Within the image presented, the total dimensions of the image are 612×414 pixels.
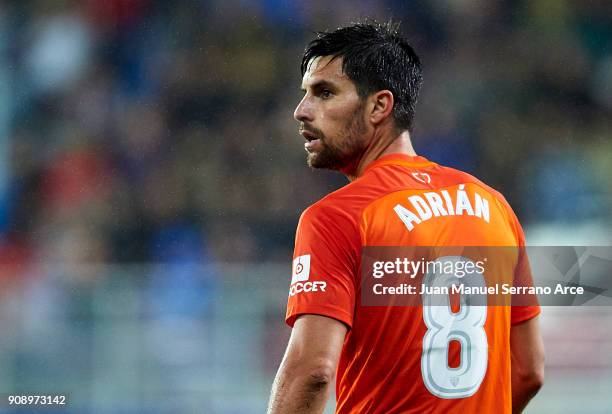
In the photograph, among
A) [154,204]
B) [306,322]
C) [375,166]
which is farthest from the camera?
[154,204]

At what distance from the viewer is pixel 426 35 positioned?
8102mm

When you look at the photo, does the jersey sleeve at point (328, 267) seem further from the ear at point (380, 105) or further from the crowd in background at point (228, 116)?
the crowd in background at point (228, 116)

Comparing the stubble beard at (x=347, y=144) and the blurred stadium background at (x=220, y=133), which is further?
the blurred stadium background at (x=220, y=133)

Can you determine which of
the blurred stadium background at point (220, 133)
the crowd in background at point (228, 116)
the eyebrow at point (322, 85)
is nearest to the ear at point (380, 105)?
the eyebrow at point (322, 85)

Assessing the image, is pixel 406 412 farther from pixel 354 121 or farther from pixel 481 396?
pixel 354 121

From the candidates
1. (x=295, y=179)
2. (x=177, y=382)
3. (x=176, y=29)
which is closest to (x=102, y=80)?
(x=176, y=29)

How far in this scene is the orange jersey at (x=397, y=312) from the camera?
6.94ft

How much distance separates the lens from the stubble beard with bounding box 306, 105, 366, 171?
2438 mm

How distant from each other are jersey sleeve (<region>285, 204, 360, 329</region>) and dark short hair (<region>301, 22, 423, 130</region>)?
1.57 feet

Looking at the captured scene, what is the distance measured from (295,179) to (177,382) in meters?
2.53

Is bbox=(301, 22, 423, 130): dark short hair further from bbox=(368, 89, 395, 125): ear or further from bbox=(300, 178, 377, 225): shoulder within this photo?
bbox=(300, 178, 377, 225): shoulder

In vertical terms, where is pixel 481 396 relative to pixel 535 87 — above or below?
below

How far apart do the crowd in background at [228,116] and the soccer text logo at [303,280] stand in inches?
186

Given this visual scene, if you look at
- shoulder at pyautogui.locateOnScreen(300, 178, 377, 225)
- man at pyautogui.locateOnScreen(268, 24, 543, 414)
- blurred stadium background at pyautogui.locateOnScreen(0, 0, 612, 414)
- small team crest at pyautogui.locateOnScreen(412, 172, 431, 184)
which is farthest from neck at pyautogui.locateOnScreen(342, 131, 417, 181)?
blurred stadium background at pyautogui.locateOnScreen(0, 0, 612, 414)
